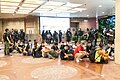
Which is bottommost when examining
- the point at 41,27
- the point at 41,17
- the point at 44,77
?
the point at 44,77

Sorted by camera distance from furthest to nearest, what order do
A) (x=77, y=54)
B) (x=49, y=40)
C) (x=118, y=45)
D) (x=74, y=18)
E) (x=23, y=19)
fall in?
(x=74, y=18) → (x=23, y=19) → (x=49, y=40) → (x=77, y=54) → (x=118, y=45)

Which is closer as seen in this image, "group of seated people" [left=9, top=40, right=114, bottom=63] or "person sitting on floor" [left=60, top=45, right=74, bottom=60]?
"group of seated people" [left=9, top=40, right=114, bottom=63]

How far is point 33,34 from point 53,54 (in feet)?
31.0

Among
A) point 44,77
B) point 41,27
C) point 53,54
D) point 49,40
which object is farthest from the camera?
point 41,27

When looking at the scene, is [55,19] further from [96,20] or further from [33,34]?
[96,20]

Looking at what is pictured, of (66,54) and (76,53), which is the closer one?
(76,53)

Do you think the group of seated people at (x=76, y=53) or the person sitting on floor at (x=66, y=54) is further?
the person sitting on floor at (x=66, y=54)

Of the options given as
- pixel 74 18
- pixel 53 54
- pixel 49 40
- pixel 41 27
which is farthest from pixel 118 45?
pixel 74 18

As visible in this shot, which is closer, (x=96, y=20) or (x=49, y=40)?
(x=49, y=40)

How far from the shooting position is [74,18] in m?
17.9

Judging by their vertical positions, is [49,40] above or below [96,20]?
below

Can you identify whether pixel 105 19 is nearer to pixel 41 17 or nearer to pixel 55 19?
pixel 55 19

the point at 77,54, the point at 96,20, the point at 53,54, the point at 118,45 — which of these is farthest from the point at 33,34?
the point at 118,45

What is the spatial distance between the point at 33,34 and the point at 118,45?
38.6ft
